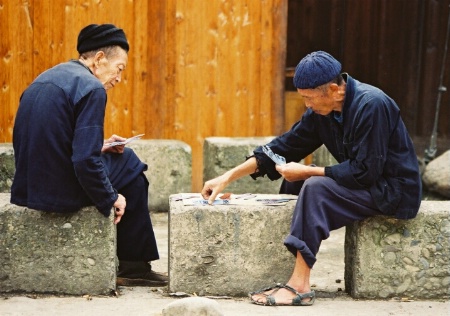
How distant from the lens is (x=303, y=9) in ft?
32.8

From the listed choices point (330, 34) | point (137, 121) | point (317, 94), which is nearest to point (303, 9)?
point (330, 34)

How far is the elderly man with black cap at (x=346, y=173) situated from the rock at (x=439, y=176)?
3895mm

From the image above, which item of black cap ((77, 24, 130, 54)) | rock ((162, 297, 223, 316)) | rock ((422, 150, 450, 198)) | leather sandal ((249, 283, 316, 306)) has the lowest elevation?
rock ((422, 150, 450, 198))

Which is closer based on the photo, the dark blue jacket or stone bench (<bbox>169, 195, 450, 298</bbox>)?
the dark blue jacket

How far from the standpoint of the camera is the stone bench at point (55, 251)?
5.18 metres

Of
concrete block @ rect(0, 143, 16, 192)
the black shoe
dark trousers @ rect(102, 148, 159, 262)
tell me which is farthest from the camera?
concrete block @ rect(0, 143, 16, 192)

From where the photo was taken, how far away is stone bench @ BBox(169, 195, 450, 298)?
17.2 feet

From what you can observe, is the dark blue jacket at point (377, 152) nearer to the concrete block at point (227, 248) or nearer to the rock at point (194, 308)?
the concrete block at point (227, 248)

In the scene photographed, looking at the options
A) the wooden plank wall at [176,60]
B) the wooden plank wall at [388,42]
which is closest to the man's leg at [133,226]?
the wooden plank wall at [176,60]

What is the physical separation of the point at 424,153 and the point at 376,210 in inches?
193

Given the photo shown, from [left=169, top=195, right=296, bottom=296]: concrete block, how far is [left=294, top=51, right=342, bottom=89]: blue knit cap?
697mm

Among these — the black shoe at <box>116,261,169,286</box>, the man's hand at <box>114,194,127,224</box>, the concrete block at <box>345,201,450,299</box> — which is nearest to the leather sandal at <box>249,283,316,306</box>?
the concrete block at <box>345,201,450,299</box>

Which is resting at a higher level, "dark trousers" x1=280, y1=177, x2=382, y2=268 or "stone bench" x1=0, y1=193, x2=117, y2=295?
"dark trousers" x1=280, y1=177, x2=382, y2=268

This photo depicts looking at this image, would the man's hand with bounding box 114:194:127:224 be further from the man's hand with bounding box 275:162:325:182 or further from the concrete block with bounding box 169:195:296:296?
the man's hand with bounding box 275:162:325:182
